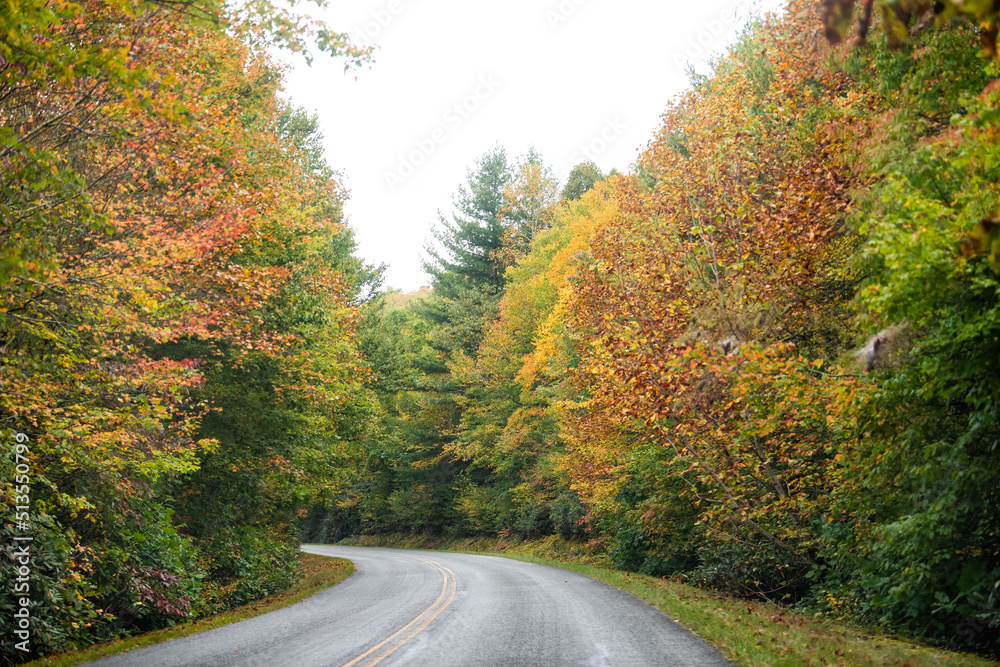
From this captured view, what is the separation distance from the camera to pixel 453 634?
991 centimetres

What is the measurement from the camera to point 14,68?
21.9ft

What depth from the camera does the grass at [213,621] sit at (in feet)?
28.7

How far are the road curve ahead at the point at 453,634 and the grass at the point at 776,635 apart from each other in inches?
15.9

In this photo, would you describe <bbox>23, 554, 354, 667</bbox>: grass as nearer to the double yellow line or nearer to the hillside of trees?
the double yellow line

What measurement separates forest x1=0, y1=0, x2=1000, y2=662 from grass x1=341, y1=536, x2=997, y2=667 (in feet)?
3.15

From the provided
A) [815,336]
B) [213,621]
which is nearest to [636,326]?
[815,336]

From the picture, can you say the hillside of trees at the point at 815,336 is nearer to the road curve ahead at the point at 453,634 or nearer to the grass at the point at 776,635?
the grass at the point at 776,635

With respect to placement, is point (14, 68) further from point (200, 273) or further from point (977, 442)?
point (977, 442)

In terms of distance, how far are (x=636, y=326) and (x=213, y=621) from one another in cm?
1003

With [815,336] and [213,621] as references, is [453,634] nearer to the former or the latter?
[213,621]

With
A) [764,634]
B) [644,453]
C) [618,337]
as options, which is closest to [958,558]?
[764,634]

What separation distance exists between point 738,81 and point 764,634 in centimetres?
1210

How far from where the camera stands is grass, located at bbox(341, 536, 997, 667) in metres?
7.60

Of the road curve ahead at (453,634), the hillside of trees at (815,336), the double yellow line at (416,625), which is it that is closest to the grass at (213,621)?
the road curve ahead at (453,634)
